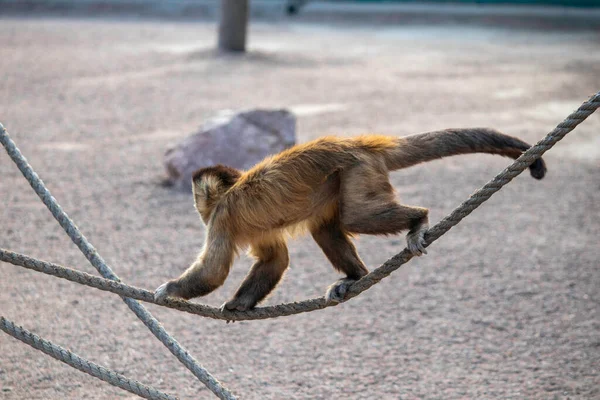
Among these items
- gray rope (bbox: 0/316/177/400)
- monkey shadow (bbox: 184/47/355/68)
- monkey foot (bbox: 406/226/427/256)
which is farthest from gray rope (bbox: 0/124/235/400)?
monkey shadow (bbox: 184/47/355/68)

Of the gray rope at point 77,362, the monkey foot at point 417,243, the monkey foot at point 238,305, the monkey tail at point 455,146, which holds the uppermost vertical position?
the monkey tail at point 455,146

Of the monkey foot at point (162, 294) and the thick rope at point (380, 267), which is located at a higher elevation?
the thick rope at point (380, 267)

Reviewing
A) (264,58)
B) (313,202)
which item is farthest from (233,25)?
(313,202)

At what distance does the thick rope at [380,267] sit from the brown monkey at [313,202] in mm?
102

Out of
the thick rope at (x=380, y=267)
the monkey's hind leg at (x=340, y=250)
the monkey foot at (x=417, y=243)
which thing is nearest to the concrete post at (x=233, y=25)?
the monkey's hind leg at (x=340, y=250)

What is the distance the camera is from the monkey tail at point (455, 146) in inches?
146

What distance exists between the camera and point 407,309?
234 inches

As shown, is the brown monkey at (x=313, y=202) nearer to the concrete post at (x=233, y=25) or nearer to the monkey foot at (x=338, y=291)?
the monkey foot at (x=338, y=291)

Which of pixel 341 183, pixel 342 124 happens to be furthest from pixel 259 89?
pixel 341 183

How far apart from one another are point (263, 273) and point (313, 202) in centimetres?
46

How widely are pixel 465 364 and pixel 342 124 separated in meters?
6.53

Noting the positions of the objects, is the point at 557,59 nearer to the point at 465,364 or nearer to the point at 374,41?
the point at 374,41

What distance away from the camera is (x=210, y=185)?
3889 millimetres

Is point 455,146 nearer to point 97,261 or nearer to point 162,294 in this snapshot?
point 162,294
